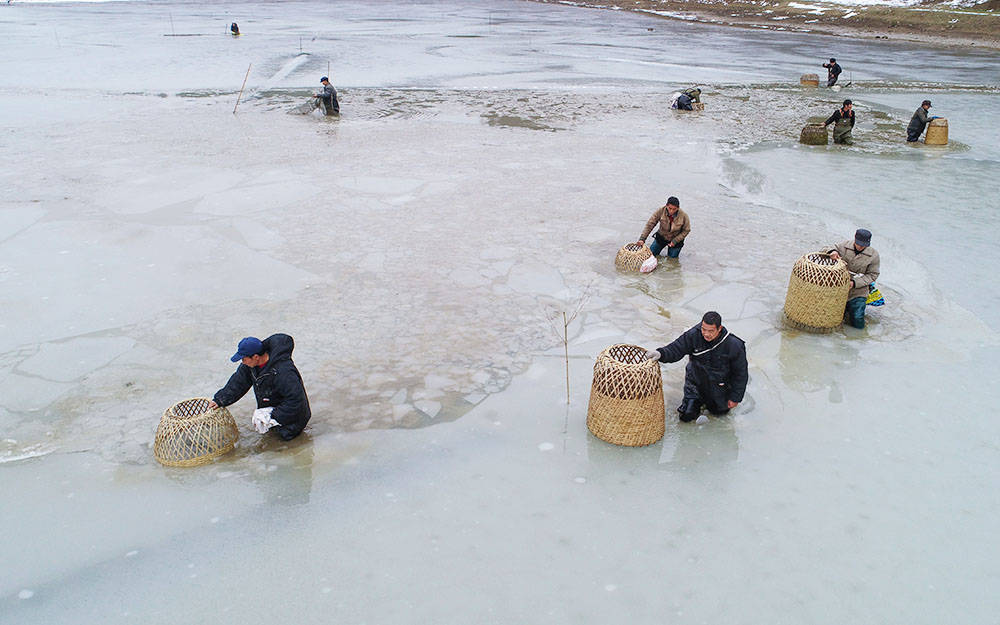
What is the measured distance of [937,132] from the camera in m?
14.9

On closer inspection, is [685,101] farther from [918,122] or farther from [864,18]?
[864,18]

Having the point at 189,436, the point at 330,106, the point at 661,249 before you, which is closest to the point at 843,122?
the point at 661,249

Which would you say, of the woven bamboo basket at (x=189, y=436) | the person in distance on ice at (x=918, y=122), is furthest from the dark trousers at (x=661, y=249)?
the person in distance on ice at (x=918, y=122)

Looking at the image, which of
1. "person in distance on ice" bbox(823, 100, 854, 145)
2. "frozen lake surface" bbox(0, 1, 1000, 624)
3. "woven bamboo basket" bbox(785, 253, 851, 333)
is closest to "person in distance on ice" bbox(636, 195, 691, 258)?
"frozen lake surface" bbox(0, 1, 1000, 624)

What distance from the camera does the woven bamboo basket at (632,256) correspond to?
857 centimetres

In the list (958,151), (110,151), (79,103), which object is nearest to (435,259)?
(110,151)

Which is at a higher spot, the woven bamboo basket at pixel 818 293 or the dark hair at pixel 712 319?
the dark hair at pixel 712 319

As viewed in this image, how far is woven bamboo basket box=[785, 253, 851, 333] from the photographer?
272 inches

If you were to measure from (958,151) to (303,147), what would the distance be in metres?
13.8

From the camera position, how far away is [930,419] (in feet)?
19.0

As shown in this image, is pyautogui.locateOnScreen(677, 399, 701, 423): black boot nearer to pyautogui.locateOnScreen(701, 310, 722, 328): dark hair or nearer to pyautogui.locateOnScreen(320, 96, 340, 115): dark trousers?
pyautogui.locateOnScreen(701, 310, 722, 328): dark hair

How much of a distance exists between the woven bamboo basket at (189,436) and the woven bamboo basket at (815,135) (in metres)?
14.0

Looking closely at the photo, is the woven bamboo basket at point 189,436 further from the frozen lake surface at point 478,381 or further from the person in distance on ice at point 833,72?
the person in distance on ice at point 833,72

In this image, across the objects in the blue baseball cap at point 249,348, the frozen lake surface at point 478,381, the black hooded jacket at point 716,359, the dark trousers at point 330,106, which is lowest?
the frozen lake surface at point 478,381
